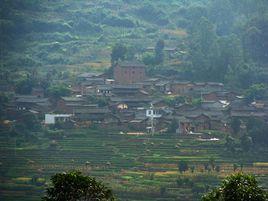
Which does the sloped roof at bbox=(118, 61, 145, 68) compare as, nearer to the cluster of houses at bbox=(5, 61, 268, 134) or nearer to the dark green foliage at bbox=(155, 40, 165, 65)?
the cluster of houses at bbox=(5, 61, 268, 134)

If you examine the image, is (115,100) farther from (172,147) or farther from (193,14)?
(193,14)

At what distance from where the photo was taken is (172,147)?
2500 cm

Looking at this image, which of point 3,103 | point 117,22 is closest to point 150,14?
point 117,22

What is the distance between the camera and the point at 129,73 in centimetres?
3338

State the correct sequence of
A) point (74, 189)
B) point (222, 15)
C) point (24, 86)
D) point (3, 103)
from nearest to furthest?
point (74, 189) < point (3, 103) < point (24, 86) < point (222, 15)

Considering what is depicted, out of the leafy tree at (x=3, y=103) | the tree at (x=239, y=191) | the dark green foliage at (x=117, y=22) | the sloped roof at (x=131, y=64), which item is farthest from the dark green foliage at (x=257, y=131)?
the dark green foliage at (x=117, y=22)

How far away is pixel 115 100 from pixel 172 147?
18.0ft

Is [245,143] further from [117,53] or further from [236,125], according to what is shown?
[117,53]

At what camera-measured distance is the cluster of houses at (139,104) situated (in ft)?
90.3

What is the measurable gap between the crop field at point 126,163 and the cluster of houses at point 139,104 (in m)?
1.22

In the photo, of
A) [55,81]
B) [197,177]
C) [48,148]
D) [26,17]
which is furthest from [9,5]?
[197,177]

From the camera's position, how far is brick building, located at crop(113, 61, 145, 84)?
109 feet

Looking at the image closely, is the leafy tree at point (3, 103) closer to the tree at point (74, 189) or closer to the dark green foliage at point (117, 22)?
the dark green foliage at point (117, 22)

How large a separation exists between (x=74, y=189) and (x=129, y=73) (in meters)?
23.4
